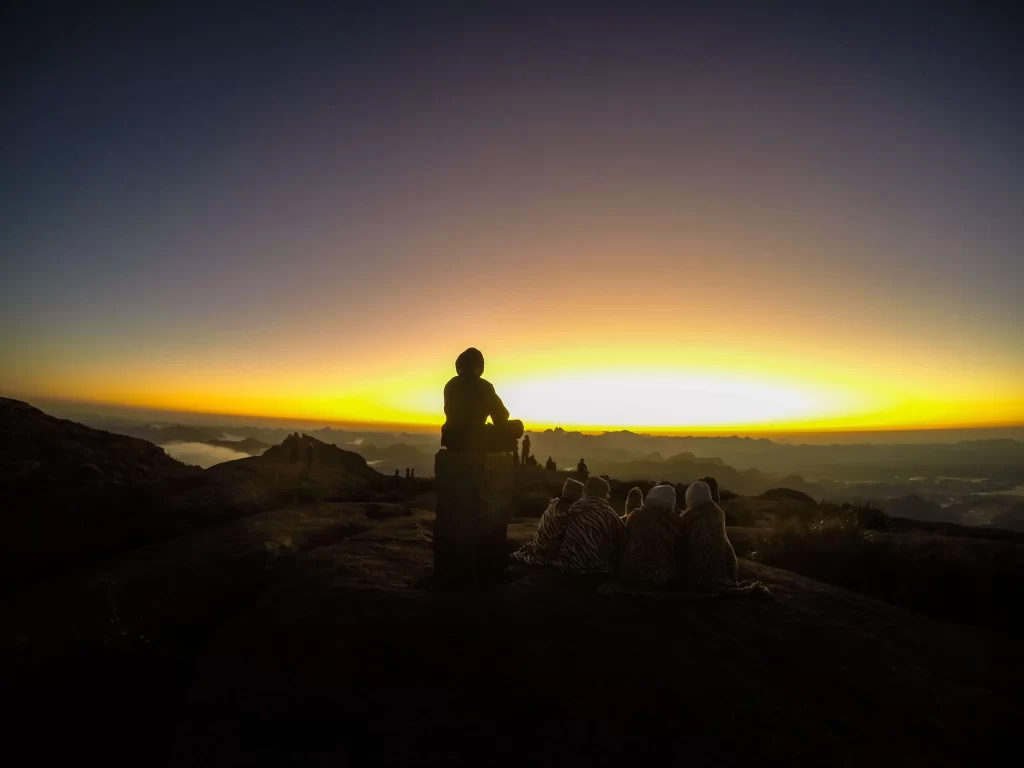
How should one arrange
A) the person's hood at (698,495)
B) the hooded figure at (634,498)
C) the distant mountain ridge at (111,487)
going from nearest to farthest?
the person's hood at (698,495), the hooded figure at (634,498), the distant mountain ridge at (111,487)

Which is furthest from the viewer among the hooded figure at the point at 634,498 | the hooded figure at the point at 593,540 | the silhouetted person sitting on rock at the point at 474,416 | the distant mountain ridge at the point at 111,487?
the distant mountain ridge at the point at 111,487

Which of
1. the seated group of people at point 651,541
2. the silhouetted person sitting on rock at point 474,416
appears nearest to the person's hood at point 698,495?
the seated group of people at point 651,541

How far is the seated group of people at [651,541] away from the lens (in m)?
6.83

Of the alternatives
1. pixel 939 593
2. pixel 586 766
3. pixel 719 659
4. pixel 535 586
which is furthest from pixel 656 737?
pixel 939 593

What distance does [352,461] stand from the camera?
86.4ft

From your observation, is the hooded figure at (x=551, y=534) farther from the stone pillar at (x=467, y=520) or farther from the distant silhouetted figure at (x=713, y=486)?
the distant silhouetted figure at (x=713, y=486)

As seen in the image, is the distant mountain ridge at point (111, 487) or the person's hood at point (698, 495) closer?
the person's hood at point (698, 495)

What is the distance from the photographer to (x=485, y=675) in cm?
444

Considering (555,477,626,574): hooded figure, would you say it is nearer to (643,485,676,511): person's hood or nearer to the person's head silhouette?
(643,485,676,511): person's hood

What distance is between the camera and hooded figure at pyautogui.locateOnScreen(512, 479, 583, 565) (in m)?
7.96

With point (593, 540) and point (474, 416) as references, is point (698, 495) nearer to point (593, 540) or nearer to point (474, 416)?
point (593, 540)

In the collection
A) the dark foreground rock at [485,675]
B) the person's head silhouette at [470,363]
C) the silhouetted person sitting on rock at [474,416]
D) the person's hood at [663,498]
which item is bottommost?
the dark foreground rock at [485,675]

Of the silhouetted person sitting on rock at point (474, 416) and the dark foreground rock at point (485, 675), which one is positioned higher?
the silhouetted person sitting on rock at point (474, 416)

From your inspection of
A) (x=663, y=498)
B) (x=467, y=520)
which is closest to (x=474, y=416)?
(x=467, y=520)
